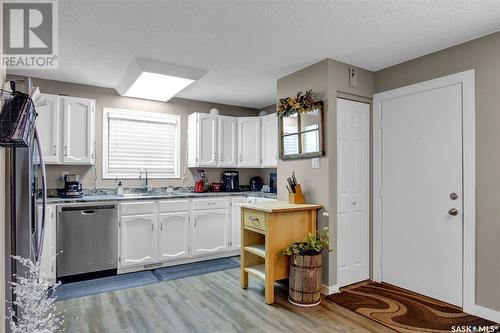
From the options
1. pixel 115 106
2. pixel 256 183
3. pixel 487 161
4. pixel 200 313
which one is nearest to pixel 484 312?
pixel 487 161

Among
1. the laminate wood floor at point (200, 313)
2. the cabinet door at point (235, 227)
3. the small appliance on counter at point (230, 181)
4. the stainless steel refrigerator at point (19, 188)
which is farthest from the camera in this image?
the small appliance on counter at point (230, 181)

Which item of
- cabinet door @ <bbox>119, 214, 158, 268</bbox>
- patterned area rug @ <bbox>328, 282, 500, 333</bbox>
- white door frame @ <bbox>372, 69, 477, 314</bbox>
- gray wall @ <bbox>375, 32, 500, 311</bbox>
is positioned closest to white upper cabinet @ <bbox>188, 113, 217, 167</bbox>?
cabinet door @ <bbox>119, 214, 158, 268</bbox>

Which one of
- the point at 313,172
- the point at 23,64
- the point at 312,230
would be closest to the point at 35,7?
the point at 23,64

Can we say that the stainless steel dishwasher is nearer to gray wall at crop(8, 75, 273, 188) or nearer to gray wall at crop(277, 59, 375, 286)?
gray wall at crop(8, 75, 273, 188)

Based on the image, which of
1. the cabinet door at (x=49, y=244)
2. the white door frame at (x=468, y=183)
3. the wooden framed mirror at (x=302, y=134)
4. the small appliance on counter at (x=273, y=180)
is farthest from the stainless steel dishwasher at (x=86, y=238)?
the white door frame at (x=468, y=183)

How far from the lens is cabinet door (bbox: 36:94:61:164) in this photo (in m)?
3.48

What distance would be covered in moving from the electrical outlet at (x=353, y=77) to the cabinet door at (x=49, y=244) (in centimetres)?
342

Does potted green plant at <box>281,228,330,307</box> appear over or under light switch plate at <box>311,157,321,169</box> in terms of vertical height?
under

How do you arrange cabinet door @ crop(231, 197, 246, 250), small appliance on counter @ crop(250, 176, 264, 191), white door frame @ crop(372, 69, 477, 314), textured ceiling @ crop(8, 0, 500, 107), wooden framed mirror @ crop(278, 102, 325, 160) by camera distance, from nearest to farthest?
textured ceiling @ crop(8, 0, 500, 107)
white door frame @ crop(372, 69, 477, 314)
wooden framed mirror @ crop(278, 102, 325, 160)
cabinet door @ crop(231, 197, 246, 250)
small appliance on counter @ crop(250, 176, 264, 191)

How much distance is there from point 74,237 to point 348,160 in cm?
309

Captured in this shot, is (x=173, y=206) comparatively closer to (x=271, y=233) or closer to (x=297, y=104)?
(x=271, y=233)

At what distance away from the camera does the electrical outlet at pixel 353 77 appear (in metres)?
3.20

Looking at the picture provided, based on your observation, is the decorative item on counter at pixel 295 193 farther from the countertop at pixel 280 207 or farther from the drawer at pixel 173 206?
the drawer at pixel 173 206

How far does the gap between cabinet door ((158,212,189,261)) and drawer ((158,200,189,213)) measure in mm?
52
